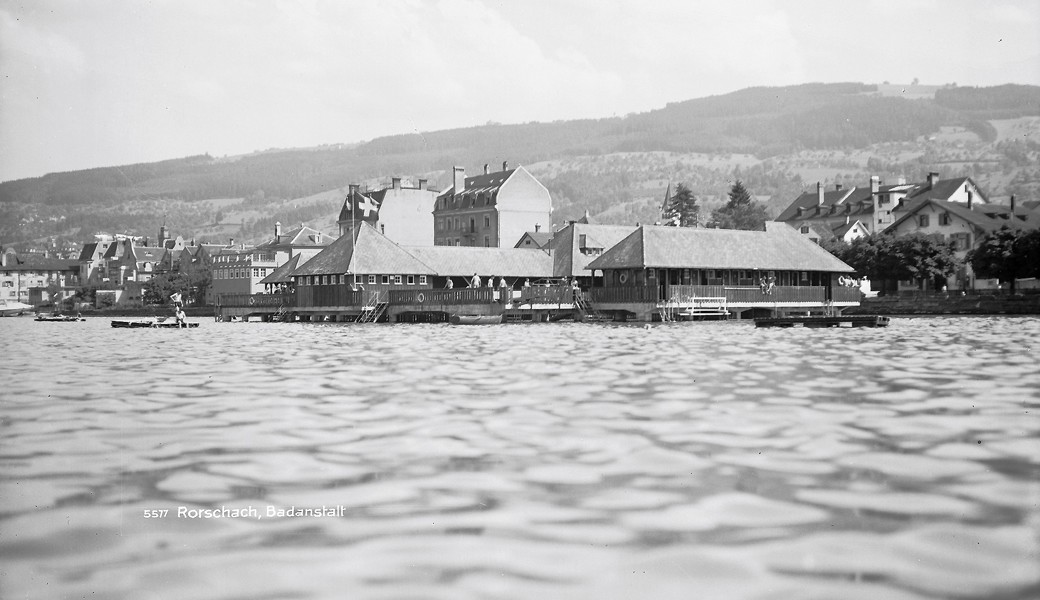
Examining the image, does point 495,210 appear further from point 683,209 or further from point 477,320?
point 477,320

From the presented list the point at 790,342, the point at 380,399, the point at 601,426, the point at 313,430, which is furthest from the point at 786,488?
the point at 790,342

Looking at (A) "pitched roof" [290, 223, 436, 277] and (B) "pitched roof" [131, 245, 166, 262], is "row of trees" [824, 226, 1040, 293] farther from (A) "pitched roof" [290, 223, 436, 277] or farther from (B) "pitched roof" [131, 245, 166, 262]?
(B) "pitched roof" [131, 245, 166, 262]

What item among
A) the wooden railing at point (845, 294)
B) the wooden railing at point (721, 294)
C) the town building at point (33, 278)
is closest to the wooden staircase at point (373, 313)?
the wooden railing at point (721, 294)

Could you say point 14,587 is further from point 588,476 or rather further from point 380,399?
point 380,399

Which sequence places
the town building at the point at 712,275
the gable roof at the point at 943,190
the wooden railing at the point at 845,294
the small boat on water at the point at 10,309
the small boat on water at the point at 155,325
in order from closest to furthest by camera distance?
the small boat on water at the point at 155,325
the town building at the point at 712,275
the wooden railing at the point at 845,294
the small boat on water at the point at 10,309
the gable roof at the point at 943,190

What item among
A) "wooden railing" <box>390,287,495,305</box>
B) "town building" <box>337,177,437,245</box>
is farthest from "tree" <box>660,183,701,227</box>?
"wooden railing" <box>390,287,495,305</box>

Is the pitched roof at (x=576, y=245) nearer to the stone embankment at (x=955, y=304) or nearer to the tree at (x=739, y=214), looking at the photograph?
the stone embankment at (x=955, y=304)
